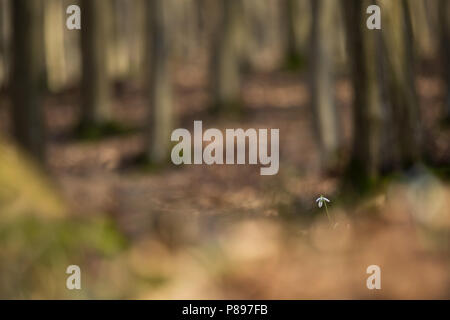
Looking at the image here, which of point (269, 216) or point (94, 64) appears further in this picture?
point (94, 64)

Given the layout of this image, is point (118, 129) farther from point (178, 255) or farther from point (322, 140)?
point (178, 255)

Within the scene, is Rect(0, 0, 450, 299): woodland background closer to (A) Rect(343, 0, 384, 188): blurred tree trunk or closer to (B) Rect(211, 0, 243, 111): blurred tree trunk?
(A) Rect(343, 0, 384, 188): blurred tree trunk

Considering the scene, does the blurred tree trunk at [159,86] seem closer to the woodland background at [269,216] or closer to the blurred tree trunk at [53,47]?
the woodland background at [269,216]

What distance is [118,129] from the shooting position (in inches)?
572

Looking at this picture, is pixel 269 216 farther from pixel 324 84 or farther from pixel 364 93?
pixel 324 84

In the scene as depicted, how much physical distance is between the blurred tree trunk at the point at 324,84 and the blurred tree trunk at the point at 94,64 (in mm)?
6099

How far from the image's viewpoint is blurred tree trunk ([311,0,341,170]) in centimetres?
975

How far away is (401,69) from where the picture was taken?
5.13 metres

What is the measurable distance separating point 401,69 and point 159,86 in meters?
7.56

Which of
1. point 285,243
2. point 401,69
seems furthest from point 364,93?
point 285,243

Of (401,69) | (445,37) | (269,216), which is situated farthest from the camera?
(445,37)

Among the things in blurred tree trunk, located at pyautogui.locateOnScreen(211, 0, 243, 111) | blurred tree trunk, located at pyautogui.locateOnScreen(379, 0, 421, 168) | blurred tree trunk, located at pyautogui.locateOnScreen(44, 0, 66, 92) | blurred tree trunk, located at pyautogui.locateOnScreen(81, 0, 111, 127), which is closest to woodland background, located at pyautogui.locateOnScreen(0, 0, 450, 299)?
blurred tree trunk, located at pyautogui.locateOnScreen(379, 0, 421, 168)
